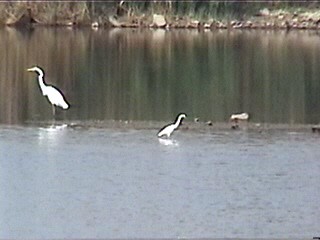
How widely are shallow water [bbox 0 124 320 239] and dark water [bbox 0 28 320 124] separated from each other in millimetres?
2071

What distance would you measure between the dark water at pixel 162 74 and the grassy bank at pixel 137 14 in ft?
6.85

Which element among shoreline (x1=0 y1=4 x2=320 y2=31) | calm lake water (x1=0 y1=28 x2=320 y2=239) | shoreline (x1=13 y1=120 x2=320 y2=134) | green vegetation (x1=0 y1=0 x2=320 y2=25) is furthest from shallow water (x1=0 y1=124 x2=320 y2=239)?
shoreline (x1=0 y1=4 x2=320 y2=31)

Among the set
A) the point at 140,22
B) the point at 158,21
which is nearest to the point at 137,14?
the point at 140,22

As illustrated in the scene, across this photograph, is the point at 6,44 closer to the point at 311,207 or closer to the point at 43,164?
the point at 43,164

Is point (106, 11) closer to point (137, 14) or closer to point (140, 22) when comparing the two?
point (137, 14)

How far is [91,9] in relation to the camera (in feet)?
129

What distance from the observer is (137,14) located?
39.5 meters

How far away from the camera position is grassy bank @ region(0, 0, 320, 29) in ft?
127

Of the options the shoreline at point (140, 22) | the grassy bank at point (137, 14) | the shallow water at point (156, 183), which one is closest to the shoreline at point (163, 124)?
the shallow water at point (156, 183)

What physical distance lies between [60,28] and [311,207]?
91.4ft

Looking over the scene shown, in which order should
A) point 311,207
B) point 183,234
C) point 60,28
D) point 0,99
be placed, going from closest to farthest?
point 183,234 < point 311,207 < point 0,99 < point 60,28

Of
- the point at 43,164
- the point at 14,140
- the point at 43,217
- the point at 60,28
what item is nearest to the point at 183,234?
the point at 43,217

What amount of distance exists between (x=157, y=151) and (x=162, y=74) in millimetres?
10123

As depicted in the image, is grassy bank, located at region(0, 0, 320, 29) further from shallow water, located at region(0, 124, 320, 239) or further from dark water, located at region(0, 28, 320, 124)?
shallow water, located at region(0, 124, 320, 239)
